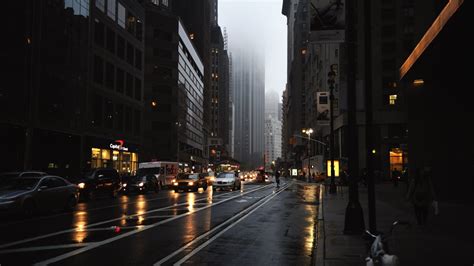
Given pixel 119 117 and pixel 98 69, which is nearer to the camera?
pixel 98 69

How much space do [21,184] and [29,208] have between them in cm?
156

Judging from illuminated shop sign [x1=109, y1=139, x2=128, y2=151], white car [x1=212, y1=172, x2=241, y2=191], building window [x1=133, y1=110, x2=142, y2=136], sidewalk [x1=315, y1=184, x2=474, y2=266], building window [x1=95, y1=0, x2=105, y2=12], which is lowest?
sidewalk [x1=315, y1=184, x2=474, y2=266]

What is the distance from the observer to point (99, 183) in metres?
29.6

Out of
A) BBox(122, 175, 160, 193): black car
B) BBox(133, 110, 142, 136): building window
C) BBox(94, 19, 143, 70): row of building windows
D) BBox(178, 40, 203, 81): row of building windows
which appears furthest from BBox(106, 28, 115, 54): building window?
BBox(178, 40, 203, 81): row of building windows

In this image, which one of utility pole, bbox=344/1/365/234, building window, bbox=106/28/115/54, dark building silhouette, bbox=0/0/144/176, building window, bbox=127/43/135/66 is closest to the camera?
utility pole, bbox=344/1/365/234

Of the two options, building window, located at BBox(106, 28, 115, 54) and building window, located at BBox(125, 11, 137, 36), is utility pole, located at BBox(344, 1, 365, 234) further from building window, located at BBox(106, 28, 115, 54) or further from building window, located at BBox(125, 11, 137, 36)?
building window, located at BBox(125, 11, 137, 36)

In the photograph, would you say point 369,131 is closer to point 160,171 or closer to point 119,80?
point 160,171

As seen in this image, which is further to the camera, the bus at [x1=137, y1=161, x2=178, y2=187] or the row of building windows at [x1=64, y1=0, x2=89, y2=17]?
the bus at [x1=137, y1=161, x2=178, y2=187]

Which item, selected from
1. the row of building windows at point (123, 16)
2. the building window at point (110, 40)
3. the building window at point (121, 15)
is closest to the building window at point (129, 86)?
the building window at point (110, 40)

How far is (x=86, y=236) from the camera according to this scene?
12.1m

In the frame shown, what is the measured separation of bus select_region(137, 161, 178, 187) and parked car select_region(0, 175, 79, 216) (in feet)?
80.1

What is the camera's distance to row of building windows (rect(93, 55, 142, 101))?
5028 cm

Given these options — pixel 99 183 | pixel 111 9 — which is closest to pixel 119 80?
pixel 111 9

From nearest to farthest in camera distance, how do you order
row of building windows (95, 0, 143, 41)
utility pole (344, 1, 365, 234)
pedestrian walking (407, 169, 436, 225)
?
utility pole (344, 1, 365, 234)
pedestrian walking (407, 169, 436, 225)
row of building windows (95, 0, 143, 41)
